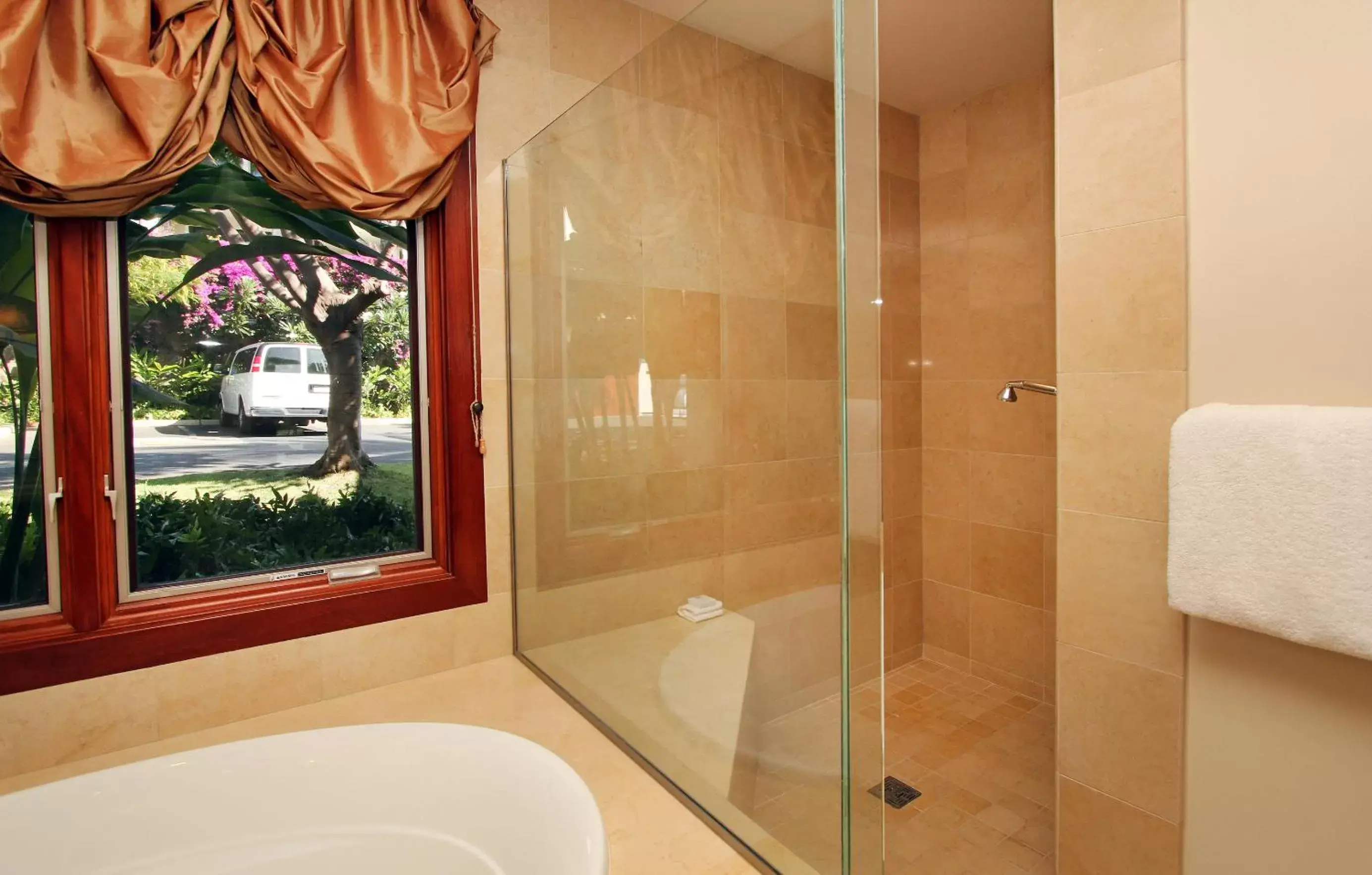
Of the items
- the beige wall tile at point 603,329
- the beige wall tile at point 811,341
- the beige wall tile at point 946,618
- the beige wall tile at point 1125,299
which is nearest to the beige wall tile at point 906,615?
the beige wall tile at point 946,618

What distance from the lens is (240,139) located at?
4.69ft

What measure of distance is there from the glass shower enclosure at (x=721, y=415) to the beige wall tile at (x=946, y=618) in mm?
2048

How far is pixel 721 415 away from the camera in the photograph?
3.92 feet

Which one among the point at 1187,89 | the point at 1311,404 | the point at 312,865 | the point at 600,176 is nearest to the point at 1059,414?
the point at 1311,404

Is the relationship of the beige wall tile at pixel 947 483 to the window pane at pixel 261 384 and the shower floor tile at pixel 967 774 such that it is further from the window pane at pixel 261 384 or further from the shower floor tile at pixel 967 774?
the window pane at pixel 261 384

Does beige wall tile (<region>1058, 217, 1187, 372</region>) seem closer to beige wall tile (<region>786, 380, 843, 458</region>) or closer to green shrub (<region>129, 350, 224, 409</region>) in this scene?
beige wall tile (<region>786, 380, 843, 458</region>)

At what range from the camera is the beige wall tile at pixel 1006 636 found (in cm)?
270

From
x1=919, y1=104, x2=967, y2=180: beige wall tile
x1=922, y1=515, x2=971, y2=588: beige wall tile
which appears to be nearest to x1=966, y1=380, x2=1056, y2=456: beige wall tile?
x1=922, y1=515, x2=971, y2=588: beige wall tile

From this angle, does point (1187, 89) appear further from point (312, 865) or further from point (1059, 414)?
point (312, 865)

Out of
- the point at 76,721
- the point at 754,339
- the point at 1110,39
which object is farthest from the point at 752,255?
the point at 76,721

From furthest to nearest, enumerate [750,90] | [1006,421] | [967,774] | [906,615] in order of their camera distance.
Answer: [906,615] → [1006,421] → [967,774] → [750,90]

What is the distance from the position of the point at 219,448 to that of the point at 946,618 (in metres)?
2.89

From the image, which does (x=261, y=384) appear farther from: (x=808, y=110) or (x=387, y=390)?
(x=808, y=110)

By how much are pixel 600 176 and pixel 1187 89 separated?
121 centimetres
